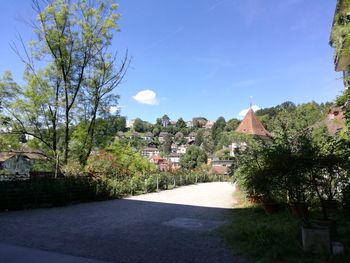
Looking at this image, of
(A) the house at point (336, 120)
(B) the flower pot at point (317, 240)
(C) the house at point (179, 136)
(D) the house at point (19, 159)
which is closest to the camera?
(B) the flower pot at point (317, 240)

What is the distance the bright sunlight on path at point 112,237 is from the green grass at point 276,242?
13.1 inches

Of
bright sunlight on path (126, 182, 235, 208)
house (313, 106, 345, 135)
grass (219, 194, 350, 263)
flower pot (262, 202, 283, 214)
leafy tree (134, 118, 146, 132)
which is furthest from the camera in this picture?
leafy tree (134, 118, 146, 132)

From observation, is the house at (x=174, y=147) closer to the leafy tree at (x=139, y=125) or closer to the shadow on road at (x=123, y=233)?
the leafy tree at (x=139, y=125)

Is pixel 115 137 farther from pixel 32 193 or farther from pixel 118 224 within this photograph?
pixel 118 224

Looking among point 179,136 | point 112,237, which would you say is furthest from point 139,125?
point 112,237

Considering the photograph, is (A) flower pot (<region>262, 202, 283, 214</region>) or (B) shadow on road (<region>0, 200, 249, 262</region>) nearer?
(B) shadow on road (<region>0, 200, 249, 262</region>)

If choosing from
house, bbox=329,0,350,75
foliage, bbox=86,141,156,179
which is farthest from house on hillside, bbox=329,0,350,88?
foliage, bbox=86,141,156,179

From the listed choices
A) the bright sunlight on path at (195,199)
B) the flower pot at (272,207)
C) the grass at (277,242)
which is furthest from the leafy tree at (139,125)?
the grass at (277,242)

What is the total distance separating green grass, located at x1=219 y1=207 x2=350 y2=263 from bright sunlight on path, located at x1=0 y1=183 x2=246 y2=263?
33 cm

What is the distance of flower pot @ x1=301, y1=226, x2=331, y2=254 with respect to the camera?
579cm

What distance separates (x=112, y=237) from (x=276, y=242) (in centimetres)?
362

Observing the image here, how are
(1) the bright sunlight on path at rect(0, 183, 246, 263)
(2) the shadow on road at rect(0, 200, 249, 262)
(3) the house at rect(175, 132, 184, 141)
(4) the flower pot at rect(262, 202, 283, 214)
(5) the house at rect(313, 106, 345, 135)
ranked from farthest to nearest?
(3) the house at rect(175, 132, 184, 141) → (4) the flower pot at rect(262, 202, 283, 214) → (5) the house at rect(313, 106, 345, 135) → (2) the shadow on road at rect(0, 200, 249, 262) → (1) the bright sunlight on path at rect(0, 183, 246, 263)

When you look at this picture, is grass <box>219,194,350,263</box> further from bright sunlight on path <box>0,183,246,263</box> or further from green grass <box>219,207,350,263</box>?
bright sunlight on path <box>0,183,246,263</box>

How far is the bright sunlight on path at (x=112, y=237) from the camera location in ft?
20.2
